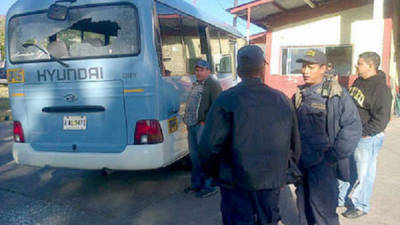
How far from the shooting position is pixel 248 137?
6.93 ft

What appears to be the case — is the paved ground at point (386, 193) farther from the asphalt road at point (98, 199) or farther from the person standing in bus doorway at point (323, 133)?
the asphalt road at point (98, 199)

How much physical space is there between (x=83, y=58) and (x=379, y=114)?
11.6 ft

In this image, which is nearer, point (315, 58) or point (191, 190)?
point (315, 58)

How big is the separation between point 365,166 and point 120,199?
3148mm

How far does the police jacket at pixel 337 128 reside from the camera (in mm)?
2779

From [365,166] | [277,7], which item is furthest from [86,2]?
[277,7]

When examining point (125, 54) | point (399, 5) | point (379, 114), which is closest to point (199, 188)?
point (125, 54)

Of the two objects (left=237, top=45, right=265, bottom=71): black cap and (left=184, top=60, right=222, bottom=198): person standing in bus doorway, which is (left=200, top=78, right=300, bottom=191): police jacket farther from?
(left=184, top=60, right=222, bottom=198): person standing in bus doorway

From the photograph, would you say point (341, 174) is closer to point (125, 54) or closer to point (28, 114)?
point (125, 54)

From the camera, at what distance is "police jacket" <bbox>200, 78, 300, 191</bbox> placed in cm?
211

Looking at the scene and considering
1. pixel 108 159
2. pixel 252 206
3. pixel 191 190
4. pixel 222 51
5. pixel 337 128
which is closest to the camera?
pixel 252 206

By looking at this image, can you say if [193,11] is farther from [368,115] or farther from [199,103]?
[368,115]

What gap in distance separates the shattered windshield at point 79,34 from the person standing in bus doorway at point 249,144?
2313 mm

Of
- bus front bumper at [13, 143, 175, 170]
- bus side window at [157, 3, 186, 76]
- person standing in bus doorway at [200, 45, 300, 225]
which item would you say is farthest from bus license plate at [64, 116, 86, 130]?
person standing in bus doorway at [200, 45, 300, 225]
